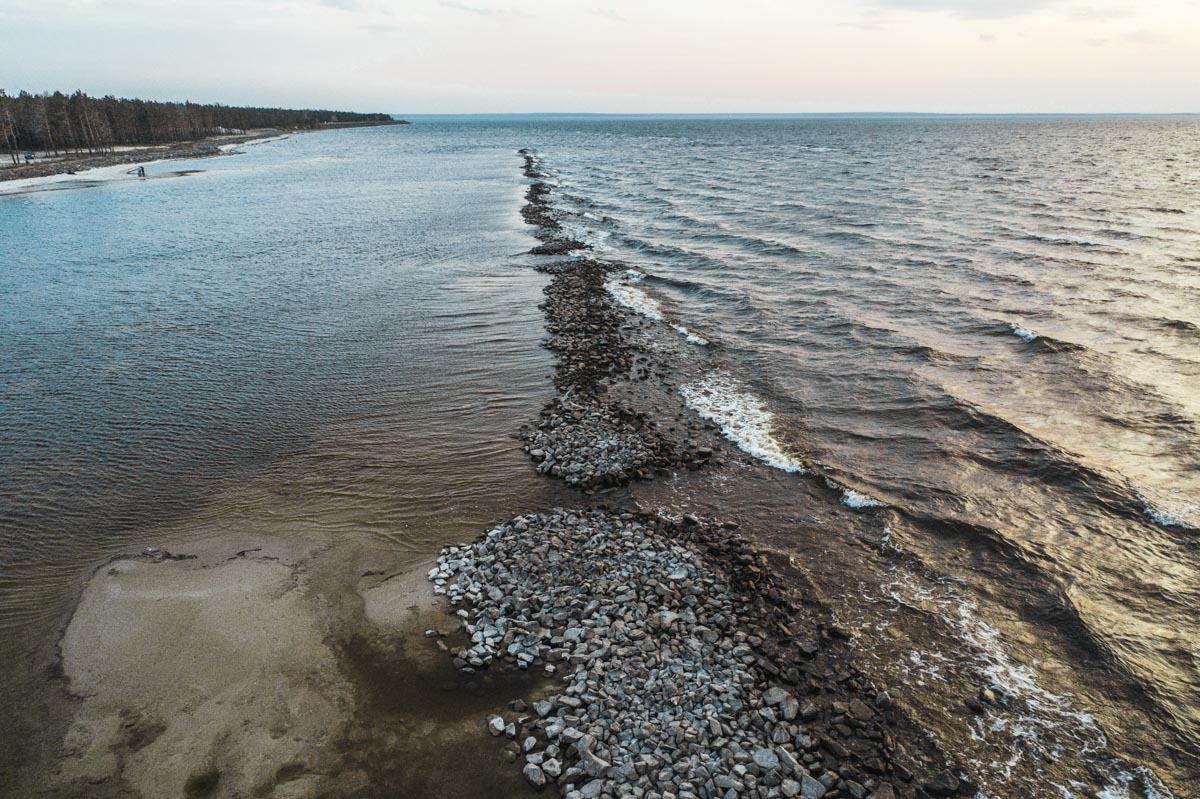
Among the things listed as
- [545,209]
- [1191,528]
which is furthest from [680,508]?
[545,209]

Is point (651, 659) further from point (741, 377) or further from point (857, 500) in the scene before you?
point (741, 377)

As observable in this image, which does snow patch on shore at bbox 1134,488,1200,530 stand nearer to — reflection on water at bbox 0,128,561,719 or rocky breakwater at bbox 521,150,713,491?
rocky breakwater at bbox 521,150,713,491

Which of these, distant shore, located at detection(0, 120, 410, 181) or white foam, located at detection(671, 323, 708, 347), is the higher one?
distant shore, located at detection(0, 120, 410, 181)

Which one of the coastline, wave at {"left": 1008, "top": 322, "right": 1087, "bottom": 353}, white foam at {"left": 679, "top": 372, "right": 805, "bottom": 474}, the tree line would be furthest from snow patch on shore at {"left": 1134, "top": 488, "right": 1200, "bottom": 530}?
the tree line

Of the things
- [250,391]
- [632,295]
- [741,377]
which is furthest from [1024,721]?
[632,295]

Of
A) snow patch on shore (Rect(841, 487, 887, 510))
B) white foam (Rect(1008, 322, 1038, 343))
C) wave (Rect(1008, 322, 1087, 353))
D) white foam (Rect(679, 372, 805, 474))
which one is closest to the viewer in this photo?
snow patch on shore (Rect(841, 487, 887, 510))

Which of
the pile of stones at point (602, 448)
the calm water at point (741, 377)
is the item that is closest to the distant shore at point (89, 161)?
the calm water at point (741, 377)

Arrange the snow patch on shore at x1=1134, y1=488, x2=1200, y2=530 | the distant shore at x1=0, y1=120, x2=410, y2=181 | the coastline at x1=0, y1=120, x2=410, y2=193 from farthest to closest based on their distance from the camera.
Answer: the distant shore at x1=0, y1=120, x2=410, y2=181 → the coastline at x1=0, y1=120, x2=410, y2=193 → the snow patch on shore at x1=1134, y1=488, x2=1200, y2=530
